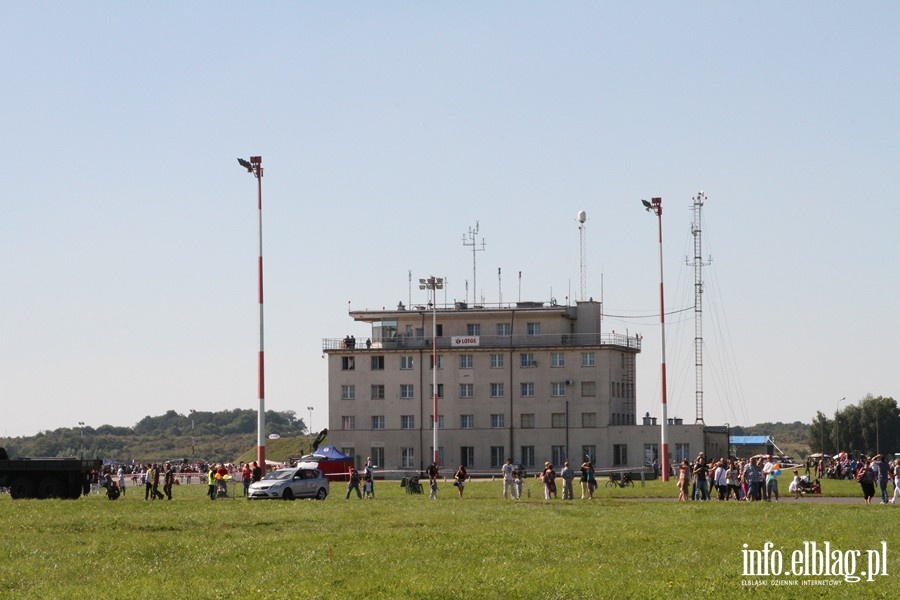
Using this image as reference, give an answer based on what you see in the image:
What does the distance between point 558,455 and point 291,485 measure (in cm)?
4455

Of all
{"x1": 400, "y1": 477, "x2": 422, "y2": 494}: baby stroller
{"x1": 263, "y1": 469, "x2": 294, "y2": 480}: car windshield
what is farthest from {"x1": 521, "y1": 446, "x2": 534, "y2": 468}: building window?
{"x1": 263, "y1": 469, "x2": 294, "y2": 480}: car windshield

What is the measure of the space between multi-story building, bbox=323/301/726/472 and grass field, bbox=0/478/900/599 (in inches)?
2036

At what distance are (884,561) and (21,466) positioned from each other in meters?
38.7

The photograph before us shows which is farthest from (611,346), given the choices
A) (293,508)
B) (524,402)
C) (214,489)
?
(293,508)

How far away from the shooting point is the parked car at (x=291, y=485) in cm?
5488

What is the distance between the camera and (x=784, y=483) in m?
65.9

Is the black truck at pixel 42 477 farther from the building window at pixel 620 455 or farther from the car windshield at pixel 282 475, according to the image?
the building window at pixel 620 455

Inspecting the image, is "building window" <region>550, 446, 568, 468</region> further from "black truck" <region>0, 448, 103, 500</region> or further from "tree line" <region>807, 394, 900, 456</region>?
"tree line" <region>807, 394, 900, 456</region>

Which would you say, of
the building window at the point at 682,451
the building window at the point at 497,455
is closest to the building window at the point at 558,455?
the building window at the point at 497,455

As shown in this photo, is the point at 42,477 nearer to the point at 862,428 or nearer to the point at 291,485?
the point at 291,485

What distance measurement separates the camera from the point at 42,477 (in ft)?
183

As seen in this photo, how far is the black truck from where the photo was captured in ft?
182

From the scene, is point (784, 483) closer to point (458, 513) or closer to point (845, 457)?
point (845, 457)

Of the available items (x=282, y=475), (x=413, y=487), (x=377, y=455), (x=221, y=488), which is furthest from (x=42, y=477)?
(x=377, y=455)
